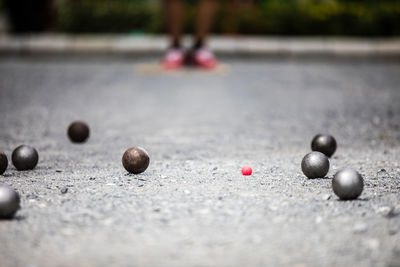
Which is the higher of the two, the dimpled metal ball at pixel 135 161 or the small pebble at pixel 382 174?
the dimpled metal ball at pixel 135 161

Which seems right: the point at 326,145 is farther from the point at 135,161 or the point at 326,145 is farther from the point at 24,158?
the point at 24,158

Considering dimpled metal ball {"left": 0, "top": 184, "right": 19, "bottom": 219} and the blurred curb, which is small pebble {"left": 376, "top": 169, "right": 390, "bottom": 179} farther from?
the blurred curb

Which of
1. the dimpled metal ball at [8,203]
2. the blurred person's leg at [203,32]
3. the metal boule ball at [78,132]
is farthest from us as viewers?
the blurred person's leg at [203,32]

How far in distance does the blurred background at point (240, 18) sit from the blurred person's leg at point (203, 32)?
2.45 m

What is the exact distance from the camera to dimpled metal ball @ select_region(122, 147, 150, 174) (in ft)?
9.55

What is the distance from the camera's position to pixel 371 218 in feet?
7.40

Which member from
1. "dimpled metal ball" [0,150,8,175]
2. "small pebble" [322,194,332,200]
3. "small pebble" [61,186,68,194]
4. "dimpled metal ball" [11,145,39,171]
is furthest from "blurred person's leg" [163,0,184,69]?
"small pebble" [322,194,332,200]

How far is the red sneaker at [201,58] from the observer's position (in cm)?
718

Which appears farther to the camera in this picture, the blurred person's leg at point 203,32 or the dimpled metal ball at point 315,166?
the blurred person's leg at point 203,32

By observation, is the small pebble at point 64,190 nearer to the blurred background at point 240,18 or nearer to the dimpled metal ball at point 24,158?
the dimpled metal ball at point 24,158

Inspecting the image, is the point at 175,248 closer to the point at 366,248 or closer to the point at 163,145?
the point at 366,248

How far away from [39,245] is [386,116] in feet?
11.7

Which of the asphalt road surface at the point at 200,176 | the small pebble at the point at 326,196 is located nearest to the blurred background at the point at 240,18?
the asphalt road surface at the point at 200,176

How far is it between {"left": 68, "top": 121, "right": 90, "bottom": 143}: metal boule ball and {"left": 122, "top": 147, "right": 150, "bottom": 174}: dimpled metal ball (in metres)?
1.04
